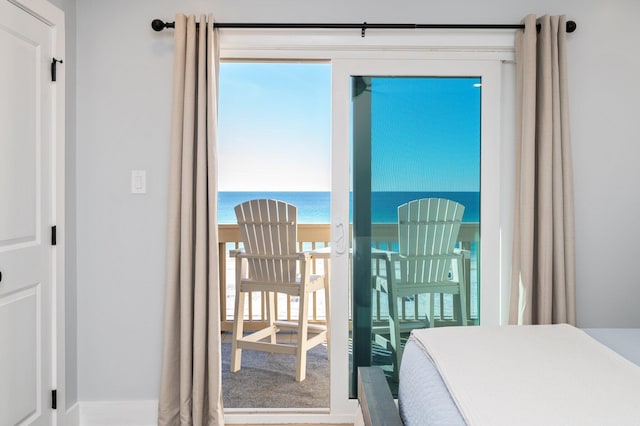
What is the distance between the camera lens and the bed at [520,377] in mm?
1006

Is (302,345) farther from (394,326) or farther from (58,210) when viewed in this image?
(58,210)

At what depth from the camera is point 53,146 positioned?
2473mm

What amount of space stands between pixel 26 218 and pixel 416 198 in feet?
6.55

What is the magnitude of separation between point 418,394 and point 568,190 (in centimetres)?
176

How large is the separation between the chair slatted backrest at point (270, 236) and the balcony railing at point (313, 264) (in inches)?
11.1

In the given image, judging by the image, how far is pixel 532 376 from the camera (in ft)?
3.88

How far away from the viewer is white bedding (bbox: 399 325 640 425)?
1.00 metres

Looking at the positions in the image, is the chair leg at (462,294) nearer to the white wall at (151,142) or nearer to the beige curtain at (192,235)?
the white wall at (151,142)

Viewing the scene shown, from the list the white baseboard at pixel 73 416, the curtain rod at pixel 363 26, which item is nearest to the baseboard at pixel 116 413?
the white baseboard at pixel 73 416

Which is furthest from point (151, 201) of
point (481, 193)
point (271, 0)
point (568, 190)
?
point (568, 190)

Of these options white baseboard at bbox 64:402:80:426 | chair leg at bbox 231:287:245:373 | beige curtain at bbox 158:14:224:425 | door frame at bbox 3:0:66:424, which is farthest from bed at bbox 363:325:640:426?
chair leg at bbox 231:287:245:373

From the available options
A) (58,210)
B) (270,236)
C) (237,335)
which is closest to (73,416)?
(58,210)

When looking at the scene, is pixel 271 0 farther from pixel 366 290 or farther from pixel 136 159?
pixel 366 290

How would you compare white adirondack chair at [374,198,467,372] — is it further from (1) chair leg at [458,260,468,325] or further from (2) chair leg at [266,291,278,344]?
(2) chair leg at [266,291,278,344]
